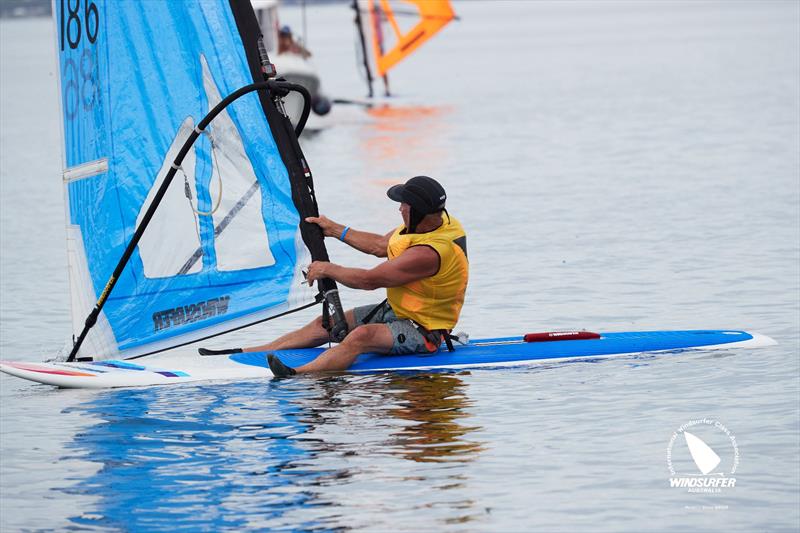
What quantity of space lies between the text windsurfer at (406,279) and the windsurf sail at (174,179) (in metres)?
0.34

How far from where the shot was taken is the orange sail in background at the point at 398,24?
37.7 meters

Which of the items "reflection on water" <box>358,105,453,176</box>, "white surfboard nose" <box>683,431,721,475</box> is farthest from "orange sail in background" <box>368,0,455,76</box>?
"white surfboard nose" <box>683,431,721,475</box>

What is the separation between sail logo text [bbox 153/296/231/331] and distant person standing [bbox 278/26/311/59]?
25.4 m

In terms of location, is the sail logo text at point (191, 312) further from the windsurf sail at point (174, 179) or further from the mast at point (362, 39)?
the mast at point (362, 39)

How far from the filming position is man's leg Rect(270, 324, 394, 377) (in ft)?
32.9

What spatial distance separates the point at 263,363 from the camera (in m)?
10.4

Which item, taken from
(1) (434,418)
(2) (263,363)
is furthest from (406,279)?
(2) (263,363)

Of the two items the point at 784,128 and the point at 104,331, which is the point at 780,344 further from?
the point at 784,128

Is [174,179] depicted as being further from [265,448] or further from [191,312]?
[265,448]

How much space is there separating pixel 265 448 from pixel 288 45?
27245 mm

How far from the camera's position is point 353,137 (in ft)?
109

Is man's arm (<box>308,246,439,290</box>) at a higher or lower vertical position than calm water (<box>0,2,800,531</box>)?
Answer: higher

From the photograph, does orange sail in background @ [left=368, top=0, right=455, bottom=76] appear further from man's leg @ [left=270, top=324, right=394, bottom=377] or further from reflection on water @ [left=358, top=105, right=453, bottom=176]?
man's leg @ [left=270, top=324, right=394, bottom=377]

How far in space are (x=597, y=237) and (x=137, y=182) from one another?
30.4 feet
